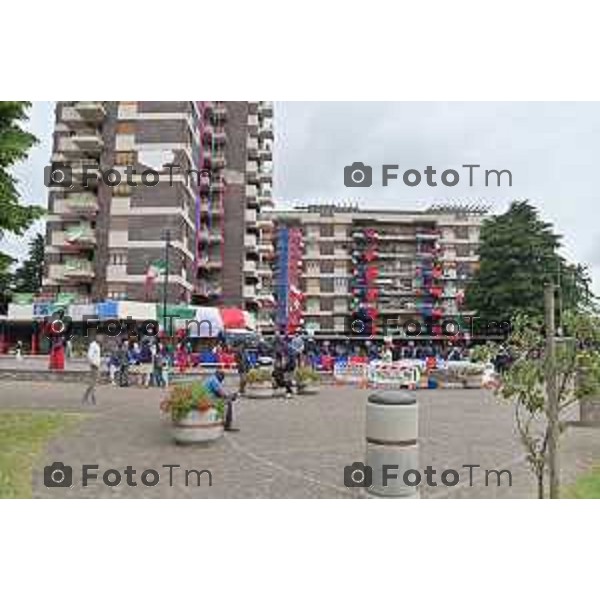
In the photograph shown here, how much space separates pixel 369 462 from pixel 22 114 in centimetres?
970

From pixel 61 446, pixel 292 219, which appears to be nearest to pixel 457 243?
pixel 292 219

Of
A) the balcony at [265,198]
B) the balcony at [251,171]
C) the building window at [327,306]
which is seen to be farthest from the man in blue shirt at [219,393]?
the building window at [327,306]

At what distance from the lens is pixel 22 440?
10680 millimetres

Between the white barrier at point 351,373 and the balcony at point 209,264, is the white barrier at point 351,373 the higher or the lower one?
the lower one

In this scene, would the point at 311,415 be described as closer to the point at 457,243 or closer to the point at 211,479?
the point at 211,479

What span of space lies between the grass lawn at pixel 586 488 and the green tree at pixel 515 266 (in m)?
36.7

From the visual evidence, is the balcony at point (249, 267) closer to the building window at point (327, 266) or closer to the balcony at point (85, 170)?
the balcony at point (85, 170)

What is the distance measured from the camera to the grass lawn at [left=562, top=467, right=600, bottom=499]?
26.6 ft

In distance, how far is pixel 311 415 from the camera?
1491 centimetres

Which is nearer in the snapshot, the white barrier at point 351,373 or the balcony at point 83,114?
the white barrier at point 351,373

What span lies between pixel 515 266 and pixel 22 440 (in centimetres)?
4149

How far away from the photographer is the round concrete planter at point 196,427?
1070 cm

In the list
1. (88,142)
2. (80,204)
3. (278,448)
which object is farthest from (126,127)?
(278,448)

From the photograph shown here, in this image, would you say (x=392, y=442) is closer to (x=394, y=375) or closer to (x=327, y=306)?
(x=394, y=375)
